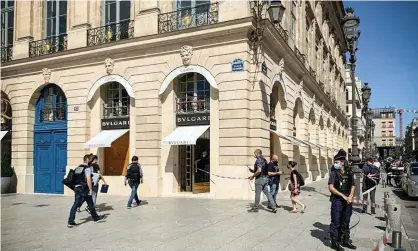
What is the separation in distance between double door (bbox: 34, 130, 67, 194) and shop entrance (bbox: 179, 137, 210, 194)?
5915 millimetres

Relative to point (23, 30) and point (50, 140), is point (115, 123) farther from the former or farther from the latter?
point (23, 30)

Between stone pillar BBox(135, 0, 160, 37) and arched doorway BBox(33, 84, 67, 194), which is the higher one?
stone pillar BBox(135, 0, 160, 37)

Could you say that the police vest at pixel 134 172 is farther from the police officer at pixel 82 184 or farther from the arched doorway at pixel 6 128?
the arched doorway at pixel 6 128

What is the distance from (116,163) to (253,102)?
6.88 m

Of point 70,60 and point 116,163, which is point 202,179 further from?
point 70,60

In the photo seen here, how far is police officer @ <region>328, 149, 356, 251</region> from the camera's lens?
704 centimetres

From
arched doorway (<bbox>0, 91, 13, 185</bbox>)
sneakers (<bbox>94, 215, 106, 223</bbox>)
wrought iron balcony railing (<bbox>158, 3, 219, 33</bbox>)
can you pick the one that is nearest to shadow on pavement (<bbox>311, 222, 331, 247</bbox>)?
sneakers (<bbox>94, 215, 106, 223</bbox>)

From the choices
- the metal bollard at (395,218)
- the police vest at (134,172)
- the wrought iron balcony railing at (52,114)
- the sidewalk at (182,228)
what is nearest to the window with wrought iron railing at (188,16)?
the police vest at (134,172)

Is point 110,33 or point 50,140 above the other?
point 110,33

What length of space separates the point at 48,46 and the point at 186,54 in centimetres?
792

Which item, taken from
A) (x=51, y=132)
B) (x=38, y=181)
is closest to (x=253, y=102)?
(x=51, y=132)

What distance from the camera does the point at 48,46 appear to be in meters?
18.7

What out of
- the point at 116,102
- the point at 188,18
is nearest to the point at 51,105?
the point at 116,102

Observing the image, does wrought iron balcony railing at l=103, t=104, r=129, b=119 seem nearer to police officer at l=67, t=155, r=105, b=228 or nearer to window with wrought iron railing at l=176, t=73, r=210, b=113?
window with wrought iron railing at l=176, t=73, r=210, b=113
